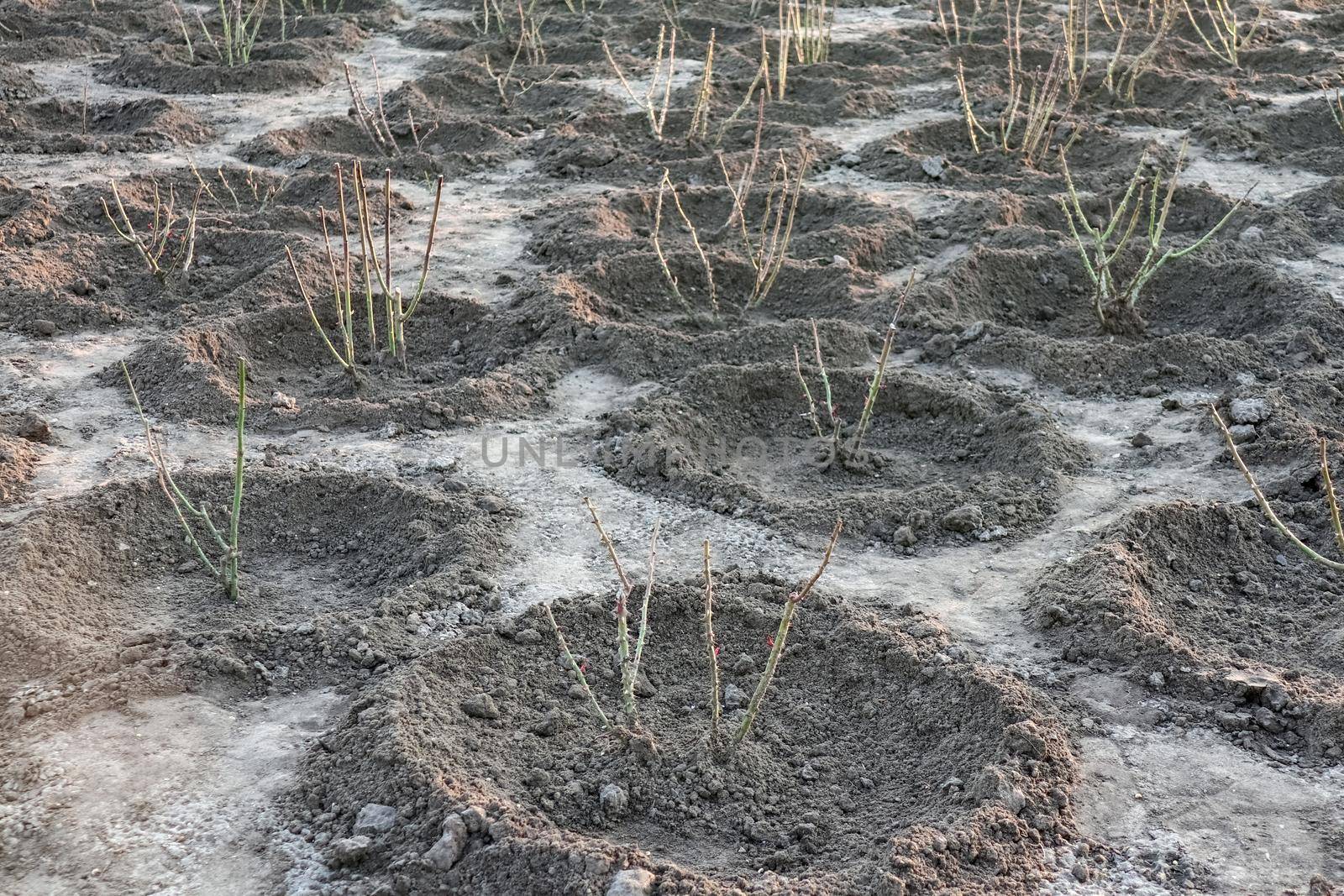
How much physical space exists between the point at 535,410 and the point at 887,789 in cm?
166

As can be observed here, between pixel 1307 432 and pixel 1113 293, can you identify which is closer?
pixel 1307 432

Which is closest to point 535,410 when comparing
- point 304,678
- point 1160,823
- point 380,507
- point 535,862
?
point 380,507

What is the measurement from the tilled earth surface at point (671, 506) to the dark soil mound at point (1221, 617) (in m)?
0.01

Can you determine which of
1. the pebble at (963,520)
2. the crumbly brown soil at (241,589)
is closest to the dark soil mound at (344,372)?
the crumbly brown soil at (241,589)

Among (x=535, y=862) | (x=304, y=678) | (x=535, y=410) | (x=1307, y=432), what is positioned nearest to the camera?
(x=535, y=862)

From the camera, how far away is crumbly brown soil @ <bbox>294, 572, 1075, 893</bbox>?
1966mm

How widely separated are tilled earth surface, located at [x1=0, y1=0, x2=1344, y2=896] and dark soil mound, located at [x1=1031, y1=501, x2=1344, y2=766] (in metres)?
0.01

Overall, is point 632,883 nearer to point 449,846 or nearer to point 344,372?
point 449,846

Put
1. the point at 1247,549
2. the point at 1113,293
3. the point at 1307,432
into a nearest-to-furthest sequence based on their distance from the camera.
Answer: the point at 1247,549
the point at 1307,432
the point at 1113,293

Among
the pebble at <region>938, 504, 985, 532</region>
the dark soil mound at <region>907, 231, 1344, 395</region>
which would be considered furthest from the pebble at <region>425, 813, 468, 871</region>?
the dark soil mound at <region>907, 231, 1344, 395</region>

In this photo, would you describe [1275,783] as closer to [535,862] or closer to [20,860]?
[535,862]

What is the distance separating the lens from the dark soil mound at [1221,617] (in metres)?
2.33

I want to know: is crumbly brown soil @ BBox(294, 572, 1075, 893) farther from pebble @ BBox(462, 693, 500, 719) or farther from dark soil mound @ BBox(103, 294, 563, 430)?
dark soil mound @ BBox(103, 294, 563, 430)

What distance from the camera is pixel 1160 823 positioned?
2.11 metres
